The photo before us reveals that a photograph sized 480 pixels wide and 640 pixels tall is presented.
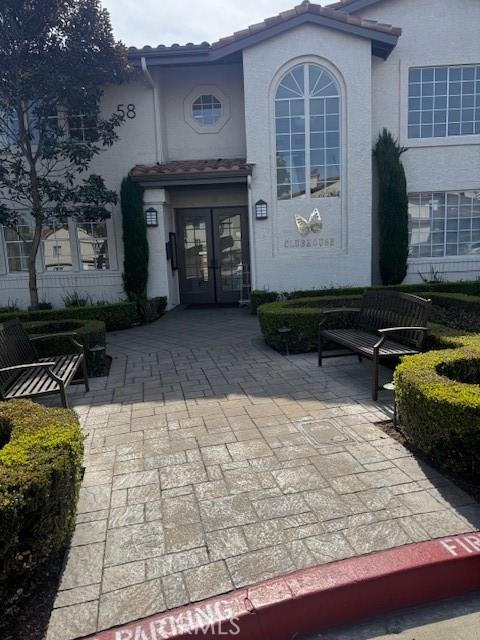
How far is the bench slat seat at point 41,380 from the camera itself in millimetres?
4289

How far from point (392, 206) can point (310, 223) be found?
7.39 ft

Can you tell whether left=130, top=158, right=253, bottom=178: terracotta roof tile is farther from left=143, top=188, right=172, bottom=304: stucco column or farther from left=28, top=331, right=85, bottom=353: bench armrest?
left=28, top=331, right=85, bottom=353: bench armrest

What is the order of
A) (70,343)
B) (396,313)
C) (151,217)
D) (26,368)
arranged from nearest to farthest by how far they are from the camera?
1. (26,368)
2. (396,313)
3. (70,343)
4. (151,217)

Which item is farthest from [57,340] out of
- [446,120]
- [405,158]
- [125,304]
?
[446,120]

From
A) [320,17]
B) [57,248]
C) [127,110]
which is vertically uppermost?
[320,17]

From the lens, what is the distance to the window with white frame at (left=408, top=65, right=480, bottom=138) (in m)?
11.5

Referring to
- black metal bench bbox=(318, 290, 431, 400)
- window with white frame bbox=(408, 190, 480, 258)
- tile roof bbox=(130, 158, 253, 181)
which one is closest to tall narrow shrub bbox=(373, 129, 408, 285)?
window with white frame bbox=(408, 190, 480, 258)

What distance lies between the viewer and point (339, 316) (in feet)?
23.4

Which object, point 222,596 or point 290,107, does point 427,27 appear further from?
point 222,596

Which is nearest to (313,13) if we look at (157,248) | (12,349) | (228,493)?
(157,248)

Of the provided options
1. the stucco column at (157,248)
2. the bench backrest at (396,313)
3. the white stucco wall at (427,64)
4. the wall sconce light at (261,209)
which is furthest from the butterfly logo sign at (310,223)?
the bench backrest at (396,313)

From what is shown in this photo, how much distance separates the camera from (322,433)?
13.3ft

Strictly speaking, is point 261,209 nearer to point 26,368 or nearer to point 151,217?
point 151,217

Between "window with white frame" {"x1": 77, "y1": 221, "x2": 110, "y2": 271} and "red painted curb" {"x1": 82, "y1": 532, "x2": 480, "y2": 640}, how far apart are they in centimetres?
1090
